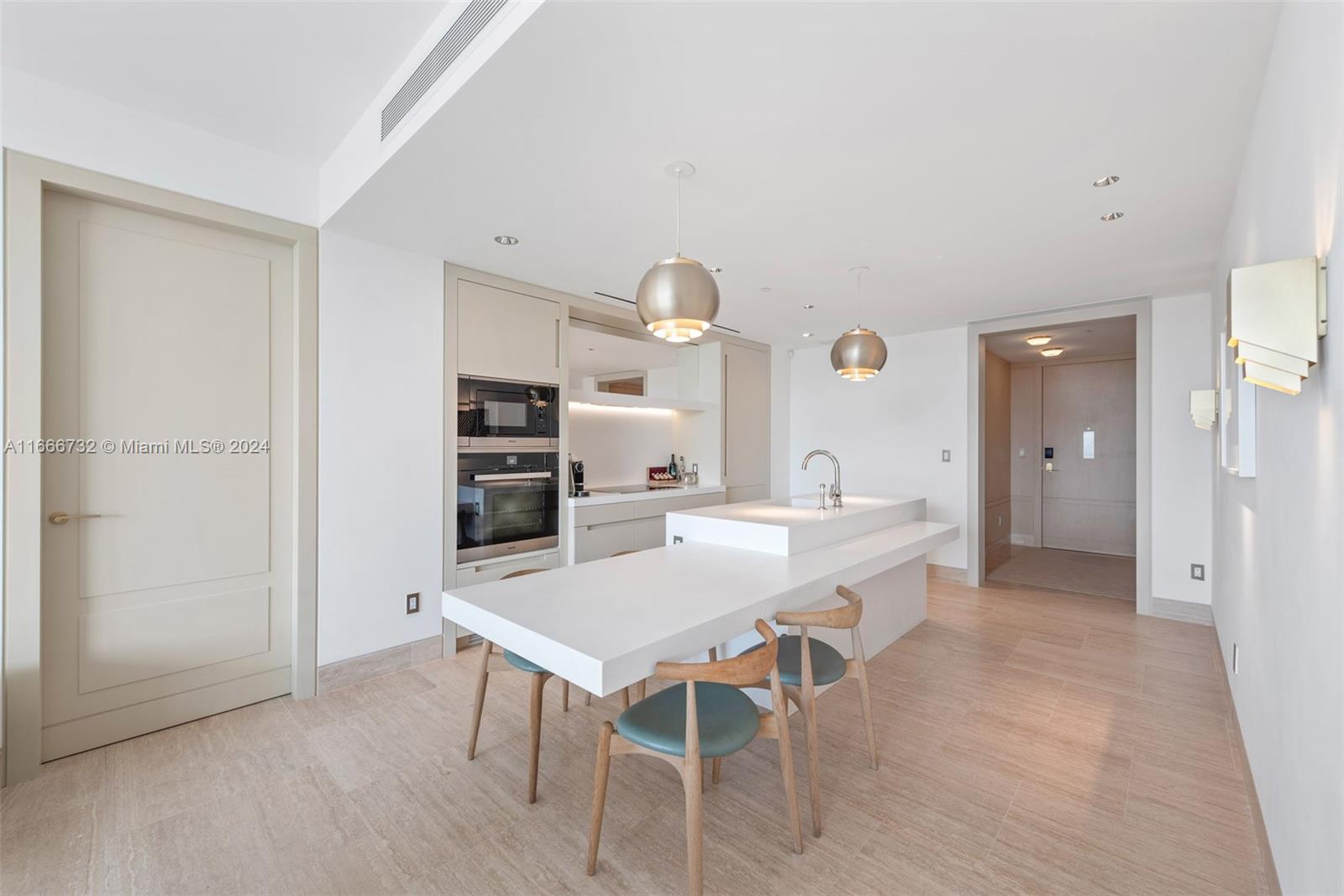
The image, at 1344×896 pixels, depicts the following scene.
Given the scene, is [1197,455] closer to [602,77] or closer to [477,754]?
[602,77]

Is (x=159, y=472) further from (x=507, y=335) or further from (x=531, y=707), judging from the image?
(x=531, y=707)

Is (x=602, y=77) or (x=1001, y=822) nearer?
(x=602, y=77)

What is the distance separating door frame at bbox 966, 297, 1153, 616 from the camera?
4199mm

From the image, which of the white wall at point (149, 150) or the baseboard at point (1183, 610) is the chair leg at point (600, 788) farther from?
the baseboard at point (1183, 610)

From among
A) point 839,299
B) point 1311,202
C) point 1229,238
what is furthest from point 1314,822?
point 839,299

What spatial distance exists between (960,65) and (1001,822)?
2401 millimetres

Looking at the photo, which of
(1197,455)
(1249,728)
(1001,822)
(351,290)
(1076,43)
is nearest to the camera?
(1076,43)

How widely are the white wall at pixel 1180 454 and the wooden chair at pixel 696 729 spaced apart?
399 centimetres

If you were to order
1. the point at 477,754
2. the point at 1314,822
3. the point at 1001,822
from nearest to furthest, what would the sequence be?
1. the point at 1314,822
2. the point at 1001,822
3. the point at 477,754

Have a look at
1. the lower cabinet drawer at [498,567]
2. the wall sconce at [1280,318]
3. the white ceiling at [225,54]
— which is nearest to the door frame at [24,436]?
the white ceiling at [225,54]

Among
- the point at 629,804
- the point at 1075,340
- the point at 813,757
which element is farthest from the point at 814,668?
the point at 1075,340

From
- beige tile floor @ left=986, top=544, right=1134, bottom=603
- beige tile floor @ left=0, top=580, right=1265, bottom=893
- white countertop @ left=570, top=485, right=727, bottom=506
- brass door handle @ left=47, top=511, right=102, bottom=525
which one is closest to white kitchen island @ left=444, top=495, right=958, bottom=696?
beige tile floor @ left=0, top=580, right=1265, bottom=893

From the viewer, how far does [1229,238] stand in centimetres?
271

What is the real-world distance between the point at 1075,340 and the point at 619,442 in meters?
4.55
